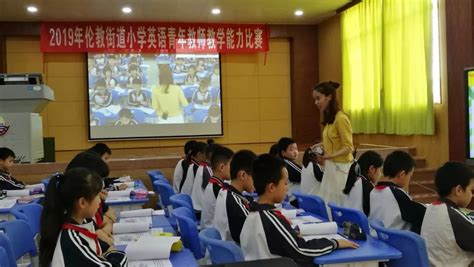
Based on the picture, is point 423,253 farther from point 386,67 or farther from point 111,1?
point 111,1

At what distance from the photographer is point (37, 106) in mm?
6406

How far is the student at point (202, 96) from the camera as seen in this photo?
31.1 feet

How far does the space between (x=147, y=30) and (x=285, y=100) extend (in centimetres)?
307

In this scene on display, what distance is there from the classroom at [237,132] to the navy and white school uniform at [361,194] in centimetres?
1

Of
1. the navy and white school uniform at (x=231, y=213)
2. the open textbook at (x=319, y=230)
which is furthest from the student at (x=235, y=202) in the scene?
the open textbook at (x=319, y=230)

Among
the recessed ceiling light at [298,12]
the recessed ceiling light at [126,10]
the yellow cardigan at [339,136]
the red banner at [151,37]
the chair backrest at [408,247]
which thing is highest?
the recessed ceiling light at [298,12]

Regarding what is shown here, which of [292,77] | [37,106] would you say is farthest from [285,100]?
[37,106]

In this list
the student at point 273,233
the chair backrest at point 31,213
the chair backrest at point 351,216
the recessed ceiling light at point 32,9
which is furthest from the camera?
the recessed ceiling light at point 32,9

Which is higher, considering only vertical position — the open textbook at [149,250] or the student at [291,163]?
the student at [291,163]

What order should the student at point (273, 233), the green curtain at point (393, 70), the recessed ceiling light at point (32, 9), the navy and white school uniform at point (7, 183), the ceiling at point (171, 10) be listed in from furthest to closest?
the recessed ceiling light at point (32, 9)
the ceiling at point (171, 10)
the green curtain at point (393, 70)
the navy and white school uniform at point (7, 183)
the student at point (273, 233)

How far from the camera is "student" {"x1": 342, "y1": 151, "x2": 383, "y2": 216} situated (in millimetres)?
3186

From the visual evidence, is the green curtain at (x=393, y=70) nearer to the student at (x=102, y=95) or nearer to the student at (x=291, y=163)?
the student at (x=291, y=163)

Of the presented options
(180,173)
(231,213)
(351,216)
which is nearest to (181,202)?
(231,213)

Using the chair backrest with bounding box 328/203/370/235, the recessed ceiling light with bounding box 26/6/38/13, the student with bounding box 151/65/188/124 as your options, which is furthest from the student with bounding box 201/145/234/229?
the student with bounding box 151/65/188/124
